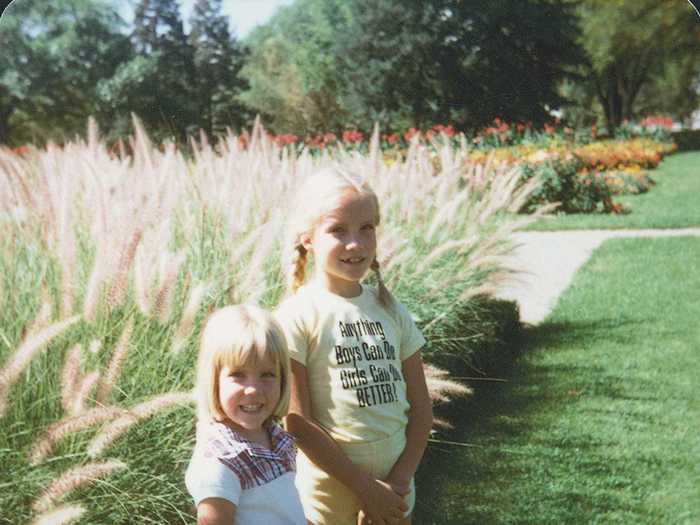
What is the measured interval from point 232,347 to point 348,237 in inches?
→ 18.7

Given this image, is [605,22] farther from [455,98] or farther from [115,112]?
[115,112]

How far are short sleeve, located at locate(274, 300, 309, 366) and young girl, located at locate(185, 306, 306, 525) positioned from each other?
0.71 ft

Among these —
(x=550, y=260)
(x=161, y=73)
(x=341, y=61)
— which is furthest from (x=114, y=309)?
(x=341, y=61)

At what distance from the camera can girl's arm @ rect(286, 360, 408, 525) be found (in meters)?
1.96

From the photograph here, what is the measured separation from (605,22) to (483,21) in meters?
5.04

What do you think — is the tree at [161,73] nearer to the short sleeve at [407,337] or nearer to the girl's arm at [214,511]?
the short sleeve at [407,337]

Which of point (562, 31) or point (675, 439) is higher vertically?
point (562, 31)

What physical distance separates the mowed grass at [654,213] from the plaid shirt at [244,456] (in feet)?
26.4

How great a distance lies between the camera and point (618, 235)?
10.2m

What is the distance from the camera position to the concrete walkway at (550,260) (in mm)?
7070

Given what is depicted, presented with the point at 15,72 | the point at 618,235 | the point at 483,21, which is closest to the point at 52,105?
the point at 15,72

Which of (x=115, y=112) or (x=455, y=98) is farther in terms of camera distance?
(x=455, y=98)

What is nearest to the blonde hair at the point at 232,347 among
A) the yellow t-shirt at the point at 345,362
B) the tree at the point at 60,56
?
the yellow t-shirt at the point at 345,362

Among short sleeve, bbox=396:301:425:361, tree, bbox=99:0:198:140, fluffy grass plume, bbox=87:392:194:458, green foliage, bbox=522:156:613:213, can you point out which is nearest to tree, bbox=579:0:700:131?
green foliage, bbox=522:156:613:213
